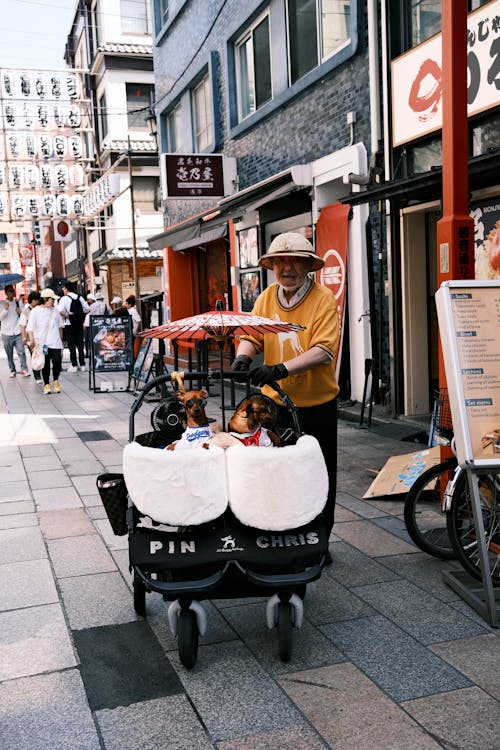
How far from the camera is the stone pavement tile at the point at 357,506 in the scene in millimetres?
5781

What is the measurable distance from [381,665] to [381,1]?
331 inches

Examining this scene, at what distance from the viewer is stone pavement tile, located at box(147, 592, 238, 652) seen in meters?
3.71

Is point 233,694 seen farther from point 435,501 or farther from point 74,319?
point 74,319

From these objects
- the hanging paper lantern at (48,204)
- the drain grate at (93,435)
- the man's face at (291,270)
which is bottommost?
the drain grate at (93,435)

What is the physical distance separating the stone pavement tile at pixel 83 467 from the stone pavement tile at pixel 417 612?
385 centimetres

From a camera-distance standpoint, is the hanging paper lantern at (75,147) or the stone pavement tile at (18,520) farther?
the hanging paper lantern at (75,147)

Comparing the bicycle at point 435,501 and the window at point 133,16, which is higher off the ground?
the window at point 133,16

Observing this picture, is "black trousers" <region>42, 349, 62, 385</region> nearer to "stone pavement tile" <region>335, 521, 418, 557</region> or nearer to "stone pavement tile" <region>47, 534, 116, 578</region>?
"stone pavement tile" <region>47, 534, 116, 578</region>

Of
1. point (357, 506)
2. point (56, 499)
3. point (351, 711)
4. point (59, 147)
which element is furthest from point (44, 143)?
point (351, 711)

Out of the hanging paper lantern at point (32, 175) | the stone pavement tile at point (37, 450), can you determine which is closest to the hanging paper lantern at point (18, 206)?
the hanging paper lantern at point (32, 175)

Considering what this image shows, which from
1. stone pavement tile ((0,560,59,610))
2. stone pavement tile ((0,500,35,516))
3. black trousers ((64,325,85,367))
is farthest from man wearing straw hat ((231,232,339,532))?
black trousers ((64,325,85,367))

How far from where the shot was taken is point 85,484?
6.97m

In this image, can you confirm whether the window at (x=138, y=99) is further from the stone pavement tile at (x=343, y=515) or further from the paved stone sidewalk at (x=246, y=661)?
the paved stone sidewalk at (x=246, y=661)

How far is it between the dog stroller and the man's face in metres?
1.21
